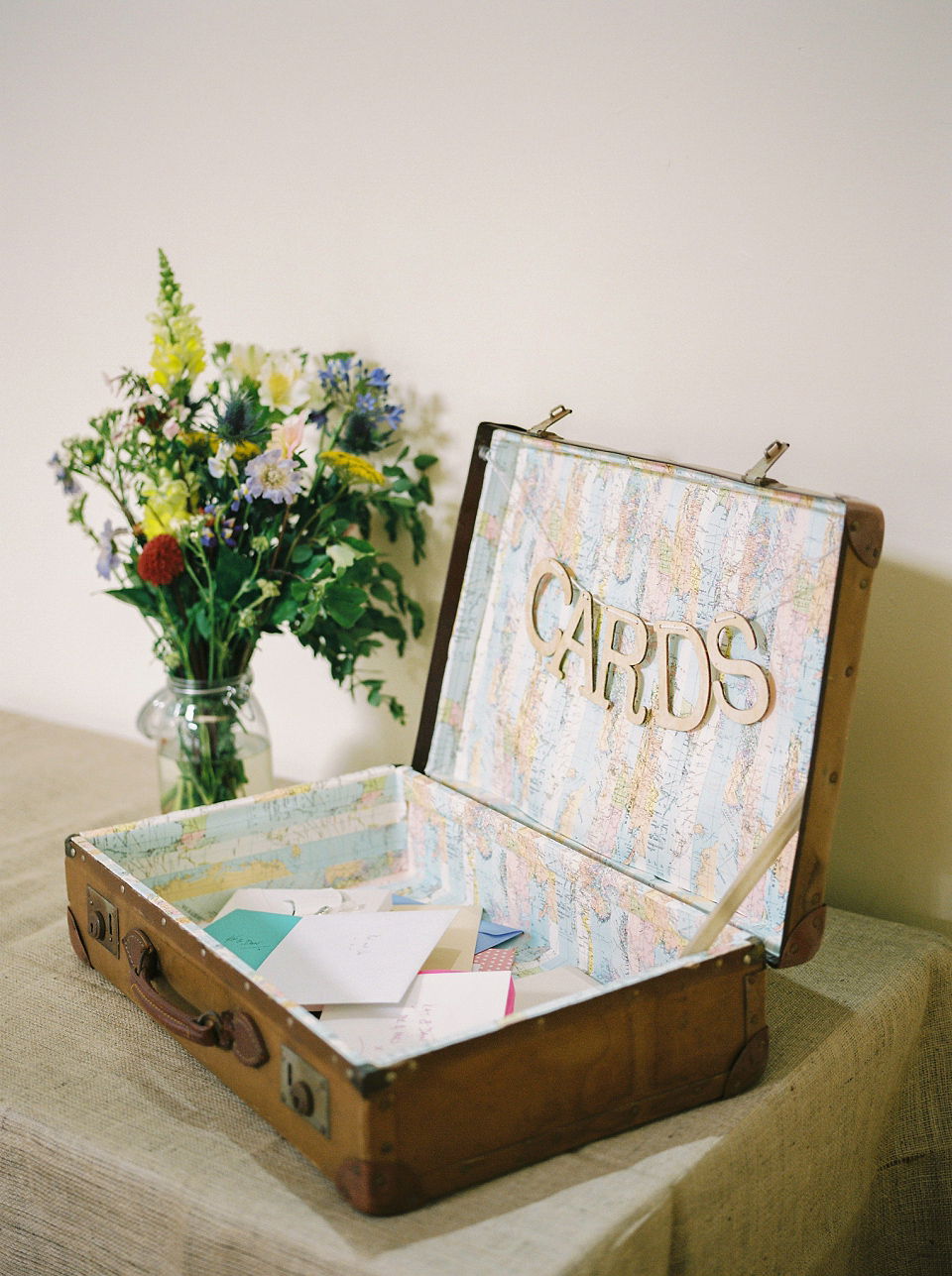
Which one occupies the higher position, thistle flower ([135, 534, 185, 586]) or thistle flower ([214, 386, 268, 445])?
thistle flower ([214, 386, 268, 445])

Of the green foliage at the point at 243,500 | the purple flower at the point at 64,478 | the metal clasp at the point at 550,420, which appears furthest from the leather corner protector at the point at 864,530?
the purple flower at the point at 64,478

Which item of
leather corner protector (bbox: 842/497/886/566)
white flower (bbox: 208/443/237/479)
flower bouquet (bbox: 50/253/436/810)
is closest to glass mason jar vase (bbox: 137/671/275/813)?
flower bouquet (bbox: 50/253/436/810)

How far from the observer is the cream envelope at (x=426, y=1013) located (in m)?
0.86

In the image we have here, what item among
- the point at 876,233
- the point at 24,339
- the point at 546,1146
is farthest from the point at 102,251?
the point at 546,1146

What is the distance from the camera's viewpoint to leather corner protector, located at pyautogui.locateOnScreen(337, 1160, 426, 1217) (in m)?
0.67

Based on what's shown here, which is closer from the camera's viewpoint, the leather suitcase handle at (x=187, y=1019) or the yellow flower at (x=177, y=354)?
Answer: the leather suitcase handle at (x=187, y=1019)

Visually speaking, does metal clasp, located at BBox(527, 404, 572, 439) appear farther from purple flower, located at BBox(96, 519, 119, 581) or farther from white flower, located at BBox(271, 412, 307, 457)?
purple flower, located at BBox(96, 519, 119, 581)

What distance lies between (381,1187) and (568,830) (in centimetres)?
45

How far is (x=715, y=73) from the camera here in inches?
42.3

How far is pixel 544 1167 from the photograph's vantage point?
729 millimetres

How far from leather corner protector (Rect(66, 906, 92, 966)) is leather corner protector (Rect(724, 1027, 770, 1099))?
0.58 metres

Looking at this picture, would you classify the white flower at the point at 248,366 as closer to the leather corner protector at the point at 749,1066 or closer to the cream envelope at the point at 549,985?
the cream envelope at the point at 549,985

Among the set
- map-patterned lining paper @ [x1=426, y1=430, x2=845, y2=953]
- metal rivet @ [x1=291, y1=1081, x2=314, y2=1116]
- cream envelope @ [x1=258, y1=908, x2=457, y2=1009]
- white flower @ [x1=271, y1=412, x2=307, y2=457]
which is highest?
white flower @ [x1=271, y1=412, x2=307, y2=457]

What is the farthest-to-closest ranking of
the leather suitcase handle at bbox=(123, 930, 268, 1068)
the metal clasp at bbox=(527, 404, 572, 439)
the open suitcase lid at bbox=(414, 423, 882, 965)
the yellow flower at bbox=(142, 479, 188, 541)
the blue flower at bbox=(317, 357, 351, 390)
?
the blue flower at bbox=(317, 357, 351, 390), the yellow flower at bbox=(142, 479, 188, 541), the metal clasp at bbox=(527, 404, 572, 439), the open suitcase lid at bbox=(414, 423, 882, 965), the leather suitcase handle at bbox=(123, 930, 268, 1068)
